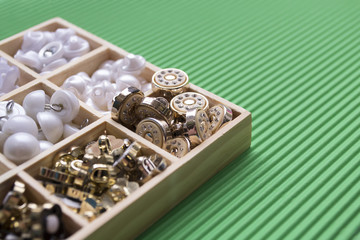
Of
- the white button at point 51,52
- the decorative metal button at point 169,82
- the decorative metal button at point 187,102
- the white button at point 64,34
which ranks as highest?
the decorative metal button at point 169,82

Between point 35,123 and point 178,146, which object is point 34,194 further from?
point 178,146

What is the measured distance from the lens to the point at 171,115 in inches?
58.6

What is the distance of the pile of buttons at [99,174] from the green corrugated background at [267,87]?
0.47 feet

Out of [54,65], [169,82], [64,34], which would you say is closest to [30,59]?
[54,65]

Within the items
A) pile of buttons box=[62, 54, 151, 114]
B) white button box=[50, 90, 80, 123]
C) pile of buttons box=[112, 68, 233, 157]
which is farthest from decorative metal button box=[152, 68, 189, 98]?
white button box=[50, 90, 80, 123]

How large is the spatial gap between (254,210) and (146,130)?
1.17ft

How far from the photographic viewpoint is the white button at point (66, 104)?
1.51 metres

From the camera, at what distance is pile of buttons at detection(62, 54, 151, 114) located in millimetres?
1664

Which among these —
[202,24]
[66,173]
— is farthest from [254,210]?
[202,24]

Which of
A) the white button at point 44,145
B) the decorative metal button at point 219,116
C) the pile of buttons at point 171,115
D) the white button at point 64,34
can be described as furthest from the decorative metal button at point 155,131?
the white button at point 64,34

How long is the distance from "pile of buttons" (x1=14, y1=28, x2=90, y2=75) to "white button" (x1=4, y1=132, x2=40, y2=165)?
43 cm

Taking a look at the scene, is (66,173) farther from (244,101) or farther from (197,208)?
(244,101)

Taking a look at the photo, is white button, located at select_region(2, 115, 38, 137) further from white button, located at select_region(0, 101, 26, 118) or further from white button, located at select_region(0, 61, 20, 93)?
white button, located at select_region(0, 61, 20, 93)

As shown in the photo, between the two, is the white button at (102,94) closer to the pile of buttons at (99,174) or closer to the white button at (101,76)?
the white button at (101,76)
